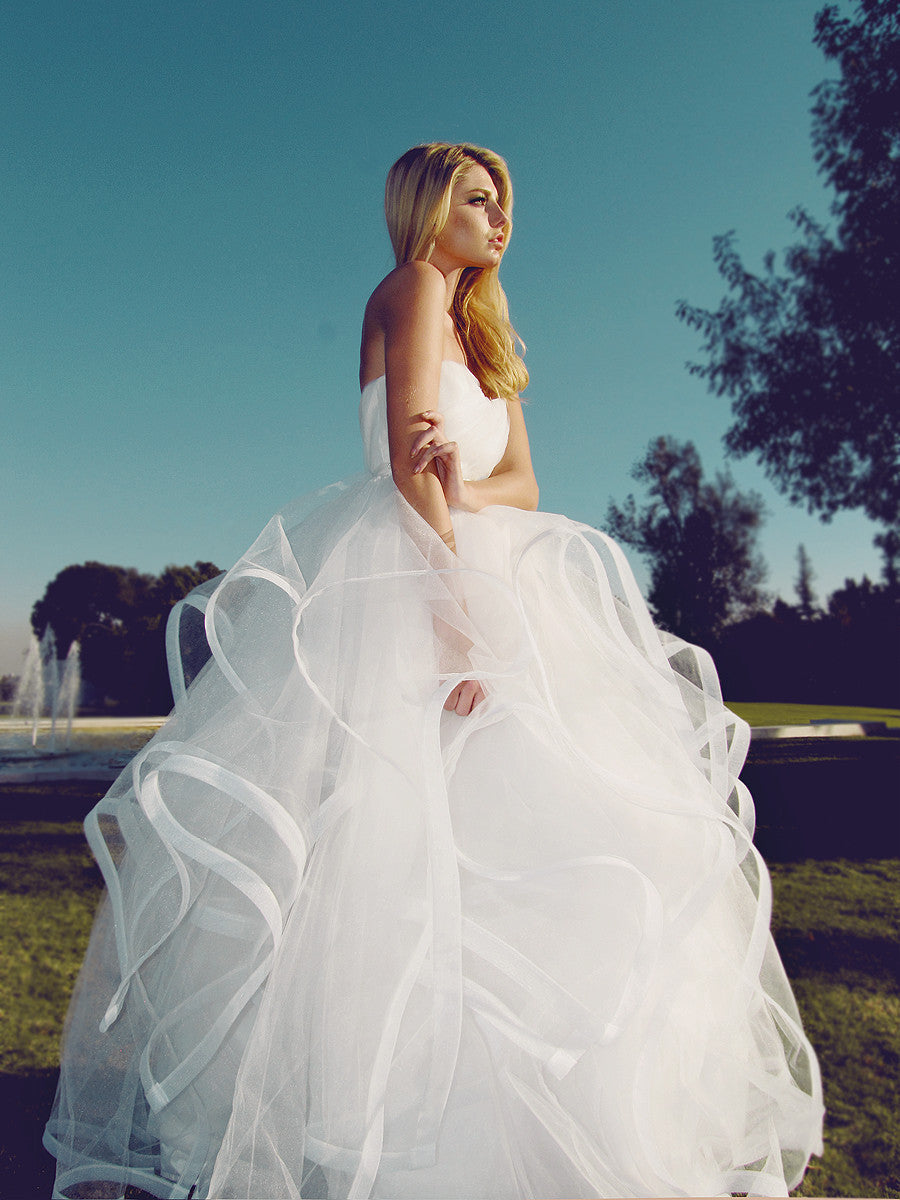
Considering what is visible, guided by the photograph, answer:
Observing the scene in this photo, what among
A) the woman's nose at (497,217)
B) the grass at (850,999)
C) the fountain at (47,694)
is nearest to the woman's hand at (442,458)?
the woman's nose at (497,217)

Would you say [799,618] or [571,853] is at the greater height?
[799,618]

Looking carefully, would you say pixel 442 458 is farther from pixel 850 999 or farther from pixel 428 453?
pixel 850 999

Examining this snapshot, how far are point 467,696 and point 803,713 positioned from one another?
8.12m

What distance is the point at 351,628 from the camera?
4.20 ft

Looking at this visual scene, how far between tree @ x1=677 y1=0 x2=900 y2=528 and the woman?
716 centimetres

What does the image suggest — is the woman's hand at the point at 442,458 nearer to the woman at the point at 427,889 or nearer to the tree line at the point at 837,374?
the woman at the point at 427,889

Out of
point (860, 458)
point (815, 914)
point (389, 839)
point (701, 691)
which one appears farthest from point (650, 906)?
point (860, 458)

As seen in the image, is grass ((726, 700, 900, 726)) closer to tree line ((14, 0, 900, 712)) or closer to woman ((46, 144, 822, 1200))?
tree line ((14, 0, 900, 712))

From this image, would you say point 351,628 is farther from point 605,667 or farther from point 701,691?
point 701,691

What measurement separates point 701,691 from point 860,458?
730 cm

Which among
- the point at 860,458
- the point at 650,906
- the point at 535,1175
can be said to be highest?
the point at 860,458

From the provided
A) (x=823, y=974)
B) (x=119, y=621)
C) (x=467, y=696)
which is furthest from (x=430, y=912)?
(x=119, y=621)

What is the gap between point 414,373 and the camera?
1325mm

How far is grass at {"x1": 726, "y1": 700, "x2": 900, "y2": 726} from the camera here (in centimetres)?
778
